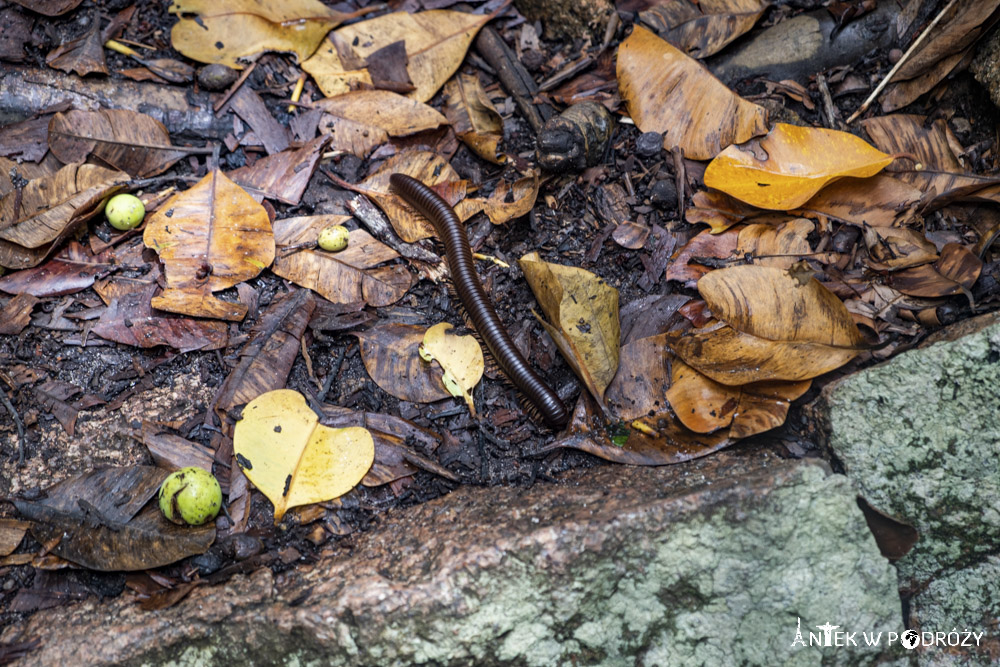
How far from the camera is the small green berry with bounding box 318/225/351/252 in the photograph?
395cm

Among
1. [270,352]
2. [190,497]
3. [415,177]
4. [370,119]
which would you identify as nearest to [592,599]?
[190,497]

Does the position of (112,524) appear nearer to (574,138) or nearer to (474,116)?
(574,138)

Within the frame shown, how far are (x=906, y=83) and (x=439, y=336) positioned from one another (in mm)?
3111

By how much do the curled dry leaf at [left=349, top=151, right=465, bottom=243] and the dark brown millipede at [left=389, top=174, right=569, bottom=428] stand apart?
6 centimetres

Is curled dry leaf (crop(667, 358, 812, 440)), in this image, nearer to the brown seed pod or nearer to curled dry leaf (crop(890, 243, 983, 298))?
curled dry leaf (crop(890, 243, 983, 298))

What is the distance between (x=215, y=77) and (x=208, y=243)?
A: 134 cm

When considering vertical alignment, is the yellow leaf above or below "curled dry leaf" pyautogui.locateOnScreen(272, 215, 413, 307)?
below

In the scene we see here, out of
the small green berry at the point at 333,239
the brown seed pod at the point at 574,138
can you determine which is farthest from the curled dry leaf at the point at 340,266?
the brown seed pod at the point at 574,138

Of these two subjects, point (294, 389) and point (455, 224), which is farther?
point (455, 224)

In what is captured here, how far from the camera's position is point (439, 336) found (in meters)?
3.66

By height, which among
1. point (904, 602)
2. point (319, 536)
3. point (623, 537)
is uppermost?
point (623, 537)

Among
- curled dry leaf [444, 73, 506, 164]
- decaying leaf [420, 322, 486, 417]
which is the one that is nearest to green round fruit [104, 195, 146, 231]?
decaying leaf [420, 322, 486, 417]

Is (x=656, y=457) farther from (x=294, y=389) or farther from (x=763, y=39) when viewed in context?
(x=763, y=39)

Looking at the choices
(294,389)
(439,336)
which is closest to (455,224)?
Result: (439,336)
